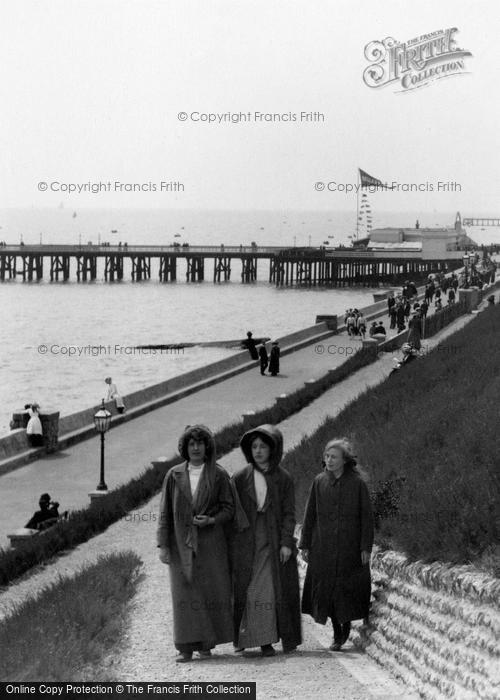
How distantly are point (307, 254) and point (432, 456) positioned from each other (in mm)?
88803

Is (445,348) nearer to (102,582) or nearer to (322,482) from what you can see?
(102,582)

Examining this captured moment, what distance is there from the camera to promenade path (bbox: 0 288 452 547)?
18750mm

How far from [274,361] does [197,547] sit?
22.9 m

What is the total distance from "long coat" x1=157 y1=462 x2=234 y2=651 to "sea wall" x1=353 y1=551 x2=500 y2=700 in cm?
104

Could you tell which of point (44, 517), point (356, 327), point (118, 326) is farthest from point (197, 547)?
point (118, 326)

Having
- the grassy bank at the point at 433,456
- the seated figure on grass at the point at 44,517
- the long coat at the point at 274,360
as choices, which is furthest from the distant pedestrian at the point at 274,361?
the seated figure on grass at the point at 44,517

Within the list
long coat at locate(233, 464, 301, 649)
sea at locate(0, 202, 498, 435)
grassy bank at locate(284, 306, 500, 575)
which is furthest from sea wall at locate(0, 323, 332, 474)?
long coat at locate(233, 464, 301, 649)

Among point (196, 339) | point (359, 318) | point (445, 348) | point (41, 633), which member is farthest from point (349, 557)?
point (196, 339)

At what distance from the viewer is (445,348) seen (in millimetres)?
25188

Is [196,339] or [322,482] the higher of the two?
[322,482]

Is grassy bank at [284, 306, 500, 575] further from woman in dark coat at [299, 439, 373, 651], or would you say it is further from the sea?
the sea

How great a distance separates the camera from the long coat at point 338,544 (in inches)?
310

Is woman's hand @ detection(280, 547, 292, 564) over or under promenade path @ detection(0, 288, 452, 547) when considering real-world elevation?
over

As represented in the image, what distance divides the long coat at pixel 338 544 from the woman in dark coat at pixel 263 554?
0.27 metres
